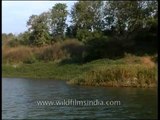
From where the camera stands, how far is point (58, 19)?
39188 millimetres

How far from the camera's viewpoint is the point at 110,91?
70.8 feet

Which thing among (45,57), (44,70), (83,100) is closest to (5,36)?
(45,57)

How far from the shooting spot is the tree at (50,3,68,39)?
1472 inches

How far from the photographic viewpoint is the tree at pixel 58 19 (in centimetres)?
3739

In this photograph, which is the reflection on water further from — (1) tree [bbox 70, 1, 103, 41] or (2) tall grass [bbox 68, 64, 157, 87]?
(1) tree [bbox 70, 1, 103, 41]

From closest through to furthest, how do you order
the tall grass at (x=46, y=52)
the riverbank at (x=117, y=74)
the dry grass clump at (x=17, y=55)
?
the riverbank at (x=117, y=74) → the tall grass at (x=46, y=52) → the dry grass clump at (x=17, y=55)

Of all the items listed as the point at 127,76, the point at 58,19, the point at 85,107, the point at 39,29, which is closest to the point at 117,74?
the point at 127,76

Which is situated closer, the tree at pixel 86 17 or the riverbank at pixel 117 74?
the riverbank at pixel 117 74

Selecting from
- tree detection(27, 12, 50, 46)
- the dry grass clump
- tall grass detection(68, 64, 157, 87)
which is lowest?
tall grass detection(68, 64, 157, 87)

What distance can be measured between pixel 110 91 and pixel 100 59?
37.9ft

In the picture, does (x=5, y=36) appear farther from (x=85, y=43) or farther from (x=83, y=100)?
(x=83, y=100)

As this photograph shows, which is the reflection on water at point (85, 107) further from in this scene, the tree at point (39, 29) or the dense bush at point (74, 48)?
the tree at point (39, 29)

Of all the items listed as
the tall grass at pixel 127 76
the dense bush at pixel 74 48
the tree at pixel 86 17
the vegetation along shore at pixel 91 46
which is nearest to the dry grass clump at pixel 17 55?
the vegetation along shore at pixel 91 46

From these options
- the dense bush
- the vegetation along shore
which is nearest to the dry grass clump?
the vegetation along shore
